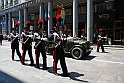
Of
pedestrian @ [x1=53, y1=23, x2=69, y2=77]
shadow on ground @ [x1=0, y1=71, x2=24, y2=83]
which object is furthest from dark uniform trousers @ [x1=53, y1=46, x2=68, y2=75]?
shadow on ground @ [x1=0, y1=71, x2=24, y2=83]

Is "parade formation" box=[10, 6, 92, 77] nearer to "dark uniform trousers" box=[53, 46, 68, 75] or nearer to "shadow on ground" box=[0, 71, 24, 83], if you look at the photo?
"dark uniform trousers" box=[53, 46, 68, 75]

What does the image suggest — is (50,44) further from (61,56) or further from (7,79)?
(7,79)

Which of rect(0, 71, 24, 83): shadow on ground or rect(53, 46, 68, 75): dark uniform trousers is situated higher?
rect(53, 46, 68, 75): dark uniform trousers

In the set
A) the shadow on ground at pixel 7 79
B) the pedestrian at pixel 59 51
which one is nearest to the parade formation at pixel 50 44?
the pedestrian at pixel 59 51

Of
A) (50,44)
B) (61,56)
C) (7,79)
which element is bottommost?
(7,79)

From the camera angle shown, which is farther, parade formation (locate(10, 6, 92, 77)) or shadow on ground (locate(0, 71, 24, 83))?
parade formation (locate(10, 6, 92, 77))

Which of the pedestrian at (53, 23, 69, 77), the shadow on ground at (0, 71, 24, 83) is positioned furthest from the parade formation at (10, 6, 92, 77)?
the shadow on ground at (0, 71, 24, 83)

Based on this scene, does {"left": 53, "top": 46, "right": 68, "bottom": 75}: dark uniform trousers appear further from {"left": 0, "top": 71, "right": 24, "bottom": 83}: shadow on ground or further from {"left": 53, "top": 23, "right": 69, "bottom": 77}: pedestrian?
{"left": 0, "top": 71, "right": 24, "bottom": 83}: shadow on ground

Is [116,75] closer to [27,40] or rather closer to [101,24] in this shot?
[27,40]

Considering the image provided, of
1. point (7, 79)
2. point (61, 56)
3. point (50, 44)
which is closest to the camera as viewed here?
point (7, 79)

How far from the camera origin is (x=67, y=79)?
568 centimetres

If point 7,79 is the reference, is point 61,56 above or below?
above

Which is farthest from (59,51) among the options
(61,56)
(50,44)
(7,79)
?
(50,44)

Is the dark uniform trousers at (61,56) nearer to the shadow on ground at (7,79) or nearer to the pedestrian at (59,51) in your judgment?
the pedestrian at (59,51)
